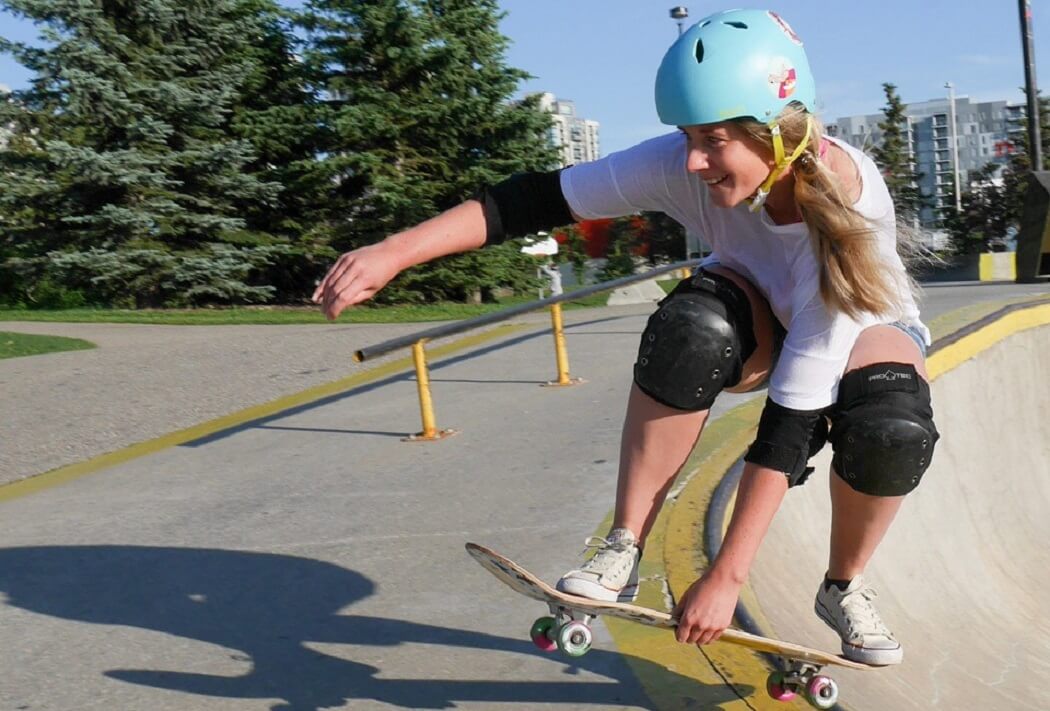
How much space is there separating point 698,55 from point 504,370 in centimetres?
688

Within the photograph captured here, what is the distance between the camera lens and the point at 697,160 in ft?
7.85

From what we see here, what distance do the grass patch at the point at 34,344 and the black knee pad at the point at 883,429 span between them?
37.1 ft

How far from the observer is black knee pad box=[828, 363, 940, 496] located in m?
2.43

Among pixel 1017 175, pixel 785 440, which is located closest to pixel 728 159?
pixel 785 440

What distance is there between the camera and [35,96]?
21734mm

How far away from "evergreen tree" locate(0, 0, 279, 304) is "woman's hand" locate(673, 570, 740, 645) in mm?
20350

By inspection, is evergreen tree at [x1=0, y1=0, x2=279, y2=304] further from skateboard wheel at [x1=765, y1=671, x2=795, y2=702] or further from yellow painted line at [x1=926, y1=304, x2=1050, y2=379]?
skateboard wheel at [x1=765, y1=671, x2=795, y2=702]

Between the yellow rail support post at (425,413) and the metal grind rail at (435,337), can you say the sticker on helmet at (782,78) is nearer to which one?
the metal grind rail at (435,337)

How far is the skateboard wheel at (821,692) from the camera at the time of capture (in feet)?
8.02

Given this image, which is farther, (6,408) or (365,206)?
(365,206)

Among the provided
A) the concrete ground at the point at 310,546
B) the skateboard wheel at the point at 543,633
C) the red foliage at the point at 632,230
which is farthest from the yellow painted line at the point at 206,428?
the red foliage at the point at 632,230

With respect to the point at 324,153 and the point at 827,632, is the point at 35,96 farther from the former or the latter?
the point at 827,632

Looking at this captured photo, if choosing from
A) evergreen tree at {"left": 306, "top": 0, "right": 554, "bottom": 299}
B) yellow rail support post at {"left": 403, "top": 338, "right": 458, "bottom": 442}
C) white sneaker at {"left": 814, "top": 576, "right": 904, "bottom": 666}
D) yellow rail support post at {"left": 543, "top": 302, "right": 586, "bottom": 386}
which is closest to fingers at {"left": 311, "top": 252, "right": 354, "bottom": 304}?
white sneaker at {"left": 814, "top": 576, "right": 904, "bottom": 666}

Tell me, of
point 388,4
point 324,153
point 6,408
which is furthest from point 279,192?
point 6,408
